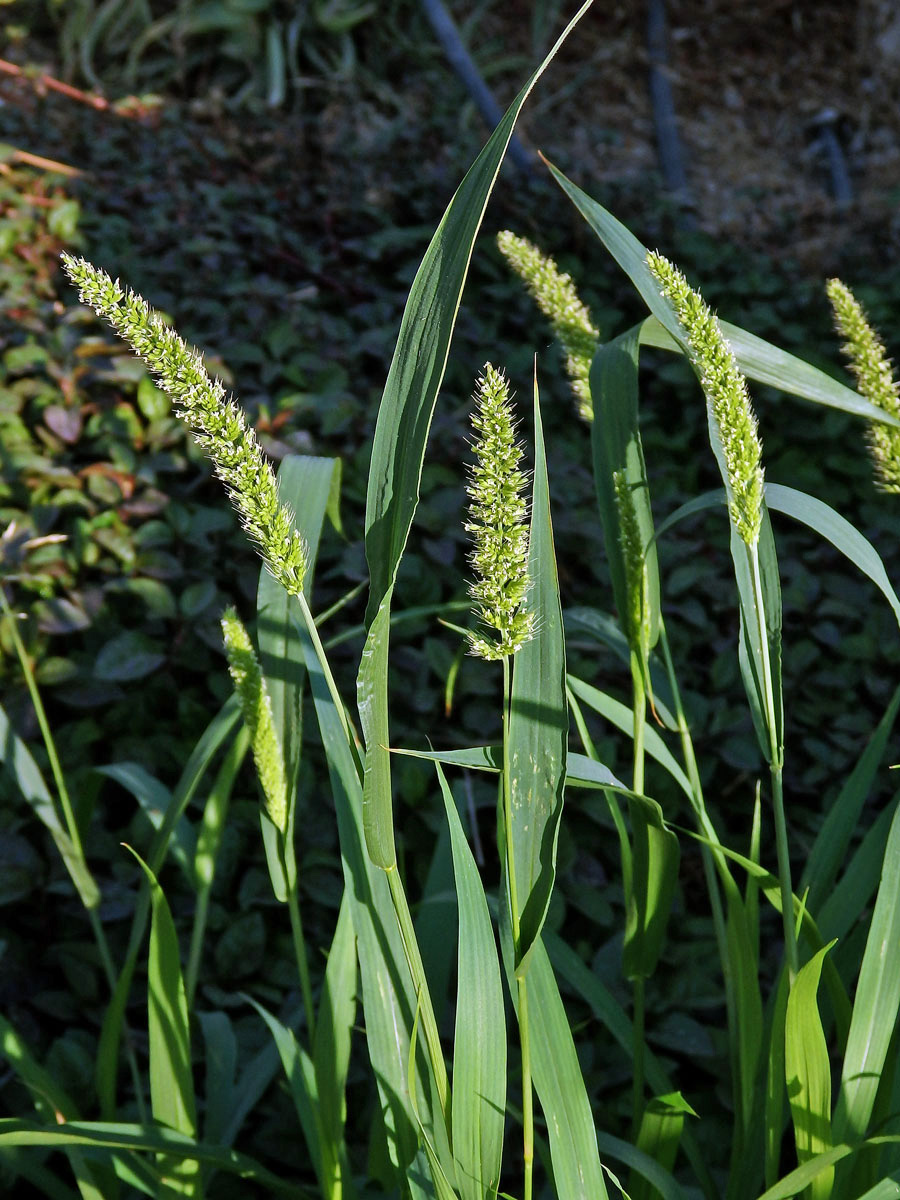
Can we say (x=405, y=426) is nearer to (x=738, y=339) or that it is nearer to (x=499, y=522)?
(x=499, y=522)

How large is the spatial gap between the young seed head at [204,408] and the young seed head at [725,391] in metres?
0.30

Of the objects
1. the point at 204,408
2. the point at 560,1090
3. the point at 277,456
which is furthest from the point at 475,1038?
the point at 277,456

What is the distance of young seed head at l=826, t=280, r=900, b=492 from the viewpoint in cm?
80

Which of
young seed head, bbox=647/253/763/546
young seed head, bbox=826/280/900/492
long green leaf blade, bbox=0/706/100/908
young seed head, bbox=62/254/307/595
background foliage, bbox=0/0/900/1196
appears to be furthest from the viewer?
background foliage, bbox=0/0/900/1196

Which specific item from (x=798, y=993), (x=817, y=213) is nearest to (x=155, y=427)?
(x=798, y=993)

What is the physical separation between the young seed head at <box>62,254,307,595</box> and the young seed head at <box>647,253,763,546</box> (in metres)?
0.30

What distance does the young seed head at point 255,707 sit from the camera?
76cm

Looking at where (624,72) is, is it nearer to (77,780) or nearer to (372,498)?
(77,780)

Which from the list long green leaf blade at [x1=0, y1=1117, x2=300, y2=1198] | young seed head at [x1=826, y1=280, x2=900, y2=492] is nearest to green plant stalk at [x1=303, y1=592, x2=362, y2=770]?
long green leaf blade at [x1=0, y1=1117, x2=300, y2=1198]

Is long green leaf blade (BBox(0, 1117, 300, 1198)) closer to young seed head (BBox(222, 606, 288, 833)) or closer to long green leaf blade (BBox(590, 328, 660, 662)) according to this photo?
young seed head (BBox(222, 606, 288, 833))

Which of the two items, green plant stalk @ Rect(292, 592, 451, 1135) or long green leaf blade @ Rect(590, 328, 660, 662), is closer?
green plant stalk @ Rect(292, 592, 451, 1135)

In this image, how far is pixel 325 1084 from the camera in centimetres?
83

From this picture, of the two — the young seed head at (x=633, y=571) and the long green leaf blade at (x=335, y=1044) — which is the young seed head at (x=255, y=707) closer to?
the long green leaf blade at (x=335, y=1044)

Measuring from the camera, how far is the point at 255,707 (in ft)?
2.51
